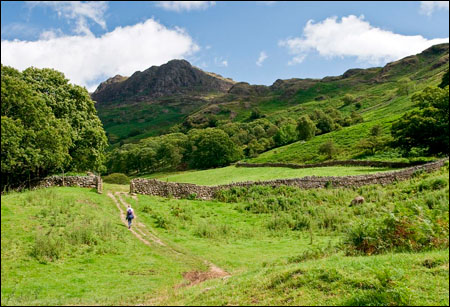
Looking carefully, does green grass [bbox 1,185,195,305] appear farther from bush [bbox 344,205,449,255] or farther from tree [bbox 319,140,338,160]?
tree [bbox 319,140,338,160]

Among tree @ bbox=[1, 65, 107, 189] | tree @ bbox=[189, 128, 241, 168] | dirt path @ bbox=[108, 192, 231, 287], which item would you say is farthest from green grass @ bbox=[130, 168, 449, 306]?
tree @ bbox=[189, 128, 241, 168]

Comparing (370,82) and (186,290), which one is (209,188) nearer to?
(186,290)

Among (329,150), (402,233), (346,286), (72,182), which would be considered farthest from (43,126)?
(329,150)

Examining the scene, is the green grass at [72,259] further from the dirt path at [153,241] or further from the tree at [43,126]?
the tree at [43,126]

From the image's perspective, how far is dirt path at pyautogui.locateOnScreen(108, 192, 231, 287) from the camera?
48.3 ft

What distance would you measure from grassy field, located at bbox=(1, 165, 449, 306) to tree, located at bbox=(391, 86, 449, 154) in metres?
10.9

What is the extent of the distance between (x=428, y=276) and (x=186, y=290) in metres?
8.19

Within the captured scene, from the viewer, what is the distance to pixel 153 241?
20.2 m

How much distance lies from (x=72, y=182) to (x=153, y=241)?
13.6 m

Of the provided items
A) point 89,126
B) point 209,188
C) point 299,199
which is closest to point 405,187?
point 299,199

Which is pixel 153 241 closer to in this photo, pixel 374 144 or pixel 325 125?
pixel 374 144

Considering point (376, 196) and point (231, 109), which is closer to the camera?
point (376, 196)

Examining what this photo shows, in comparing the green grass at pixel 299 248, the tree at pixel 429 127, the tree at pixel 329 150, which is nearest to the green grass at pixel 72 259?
the green grass at pixel 299 248

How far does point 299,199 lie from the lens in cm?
3059
